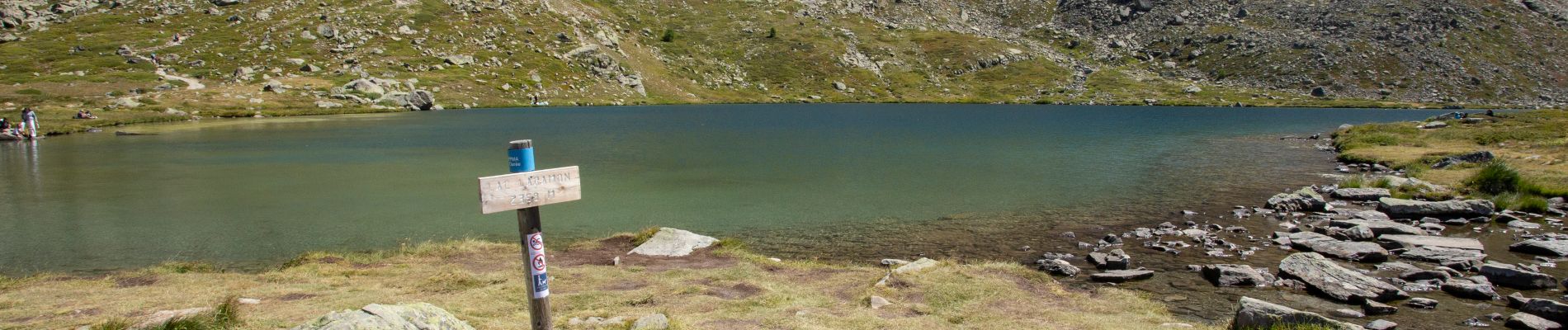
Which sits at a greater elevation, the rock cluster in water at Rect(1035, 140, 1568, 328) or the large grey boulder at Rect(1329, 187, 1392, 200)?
the rock cluster in water at Rect(1035, 140, 1568, 328)

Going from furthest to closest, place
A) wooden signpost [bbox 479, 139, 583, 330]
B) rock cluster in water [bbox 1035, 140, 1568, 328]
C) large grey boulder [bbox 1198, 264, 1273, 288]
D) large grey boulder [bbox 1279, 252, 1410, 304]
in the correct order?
large grey boulder [bbox 1198, 264, 1273, 288]
large grey boulder [bbox 1279, 252, 1410, 304]
rock cluster in water [bbox 1035, 140, 1568, 328]
wooden signpost [bbox 479, 139, 583, 330]

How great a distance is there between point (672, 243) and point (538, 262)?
1301 centimetres

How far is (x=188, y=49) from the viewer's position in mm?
130250

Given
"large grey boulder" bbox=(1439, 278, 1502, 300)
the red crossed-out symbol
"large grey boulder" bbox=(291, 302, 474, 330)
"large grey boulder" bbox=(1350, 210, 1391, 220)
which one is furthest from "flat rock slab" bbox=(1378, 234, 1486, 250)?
"large grey boulder" bbox=(291, 302, 474, 330)

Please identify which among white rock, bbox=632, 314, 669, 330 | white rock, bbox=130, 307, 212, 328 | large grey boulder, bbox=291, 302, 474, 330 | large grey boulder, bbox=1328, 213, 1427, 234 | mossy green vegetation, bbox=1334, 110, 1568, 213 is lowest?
mossy green vegetation, bbox=1334, 110, 1568, 213

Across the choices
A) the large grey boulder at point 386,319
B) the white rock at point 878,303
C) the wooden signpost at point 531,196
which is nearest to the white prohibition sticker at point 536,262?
the wooden signpost at point 531,196

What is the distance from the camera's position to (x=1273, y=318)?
496 inches

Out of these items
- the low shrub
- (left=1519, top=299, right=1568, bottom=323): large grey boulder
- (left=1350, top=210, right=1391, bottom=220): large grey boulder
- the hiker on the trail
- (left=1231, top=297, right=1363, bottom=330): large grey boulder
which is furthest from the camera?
the hiker on the trail

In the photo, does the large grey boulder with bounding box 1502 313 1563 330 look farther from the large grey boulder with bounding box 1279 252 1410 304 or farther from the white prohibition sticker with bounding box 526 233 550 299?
the white prohibition sticker with bounding box 526 233 550 299

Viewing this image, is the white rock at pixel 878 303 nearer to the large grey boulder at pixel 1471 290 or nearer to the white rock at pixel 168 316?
the white rock at pixel 168 316

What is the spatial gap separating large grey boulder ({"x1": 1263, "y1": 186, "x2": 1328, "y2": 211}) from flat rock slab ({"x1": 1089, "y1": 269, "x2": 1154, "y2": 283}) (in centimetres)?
1510

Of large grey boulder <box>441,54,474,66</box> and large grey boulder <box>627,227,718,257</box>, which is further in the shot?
large grey boulder <box>441,54,474,66</box>

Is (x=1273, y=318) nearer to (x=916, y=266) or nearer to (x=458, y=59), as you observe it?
(x=916, y=266)

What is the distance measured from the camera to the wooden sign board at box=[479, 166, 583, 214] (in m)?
8.31
